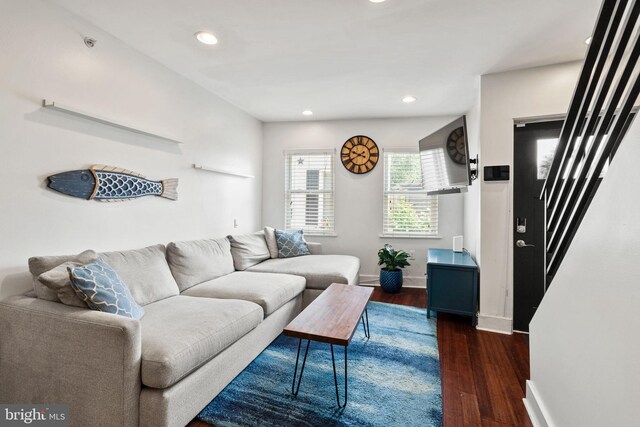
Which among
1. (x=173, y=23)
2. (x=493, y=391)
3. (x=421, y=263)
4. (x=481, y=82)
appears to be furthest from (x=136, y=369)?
(x=421, y=263)

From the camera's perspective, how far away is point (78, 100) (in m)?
2.21

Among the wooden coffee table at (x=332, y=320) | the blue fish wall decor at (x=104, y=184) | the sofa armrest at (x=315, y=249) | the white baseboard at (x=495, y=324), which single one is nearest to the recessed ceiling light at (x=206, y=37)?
the blue fish wall decor at (x=104, y=184)

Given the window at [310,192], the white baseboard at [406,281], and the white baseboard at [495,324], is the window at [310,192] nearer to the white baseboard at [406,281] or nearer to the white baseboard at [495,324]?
the white baseboard at [406,281]

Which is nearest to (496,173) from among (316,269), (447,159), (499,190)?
(499,190)

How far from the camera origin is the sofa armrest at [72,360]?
1.50m

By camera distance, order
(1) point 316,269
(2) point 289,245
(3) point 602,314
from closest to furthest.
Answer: (3) point 602,314, (1) point 316,269, (2) point 289,245

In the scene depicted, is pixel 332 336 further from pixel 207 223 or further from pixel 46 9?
pixel 46 9

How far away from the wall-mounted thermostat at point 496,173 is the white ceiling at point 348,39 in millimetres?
942

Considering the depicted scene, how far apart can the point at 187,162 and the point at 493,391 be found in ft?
11.0

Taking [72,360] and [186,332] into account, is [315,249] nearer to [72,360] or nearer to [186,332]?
[186,332]

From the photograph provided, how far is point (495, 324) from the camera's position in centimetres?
304

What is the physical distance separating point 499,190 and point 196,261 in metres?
2.99

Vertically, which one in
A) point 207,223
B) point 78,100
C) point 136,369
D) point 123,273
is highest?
point 78,100

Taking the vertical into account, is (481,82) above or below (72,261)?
above
